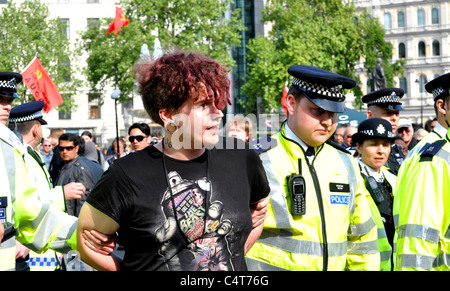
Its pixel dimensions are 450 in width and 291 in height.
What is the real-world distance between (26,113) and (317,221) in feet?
14.6

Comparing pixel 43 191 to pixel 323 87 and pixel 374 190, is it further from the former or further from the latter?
pixel 374 190

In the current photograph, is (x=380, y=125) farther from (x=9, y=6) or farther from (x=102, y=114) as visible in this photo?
(x=102, y=114)

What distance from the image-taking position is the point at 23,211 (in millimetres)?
3564

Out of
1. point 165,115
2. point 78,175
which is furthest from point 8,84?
point 78,175

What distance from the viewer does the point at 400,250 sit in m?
3.56

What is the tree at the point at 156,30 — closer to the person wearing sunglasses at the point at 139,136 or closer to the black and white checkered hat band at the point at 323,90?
the person wearing sunglasses at the point at 139,136

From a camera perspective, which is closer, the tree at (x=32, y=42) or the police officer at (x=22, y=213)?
the police officer at (x=22, y=213)

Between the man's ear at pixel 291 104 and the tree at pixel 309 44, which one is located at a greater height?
the tree at pixel 309 44

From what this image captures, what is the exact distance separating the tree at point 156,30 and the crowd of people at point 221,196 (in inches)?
1299

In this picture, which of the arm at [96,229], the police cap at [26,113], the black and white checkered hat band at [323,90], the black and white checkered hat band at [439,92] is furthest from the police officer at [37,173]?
the black and white checkered hat band at [439,92]

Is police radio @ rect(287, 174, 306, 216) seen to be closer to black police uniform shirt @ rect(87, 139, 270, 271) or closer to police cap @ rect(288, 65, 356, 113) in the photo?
police cap @ rect(288, 65, 356, 113)

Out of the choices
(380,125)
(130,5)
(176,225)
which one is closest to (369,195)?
(380,125)

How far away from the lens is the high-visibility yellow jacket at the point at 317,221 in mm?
3898

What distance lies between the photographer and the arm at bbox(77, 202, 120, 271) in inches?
110
